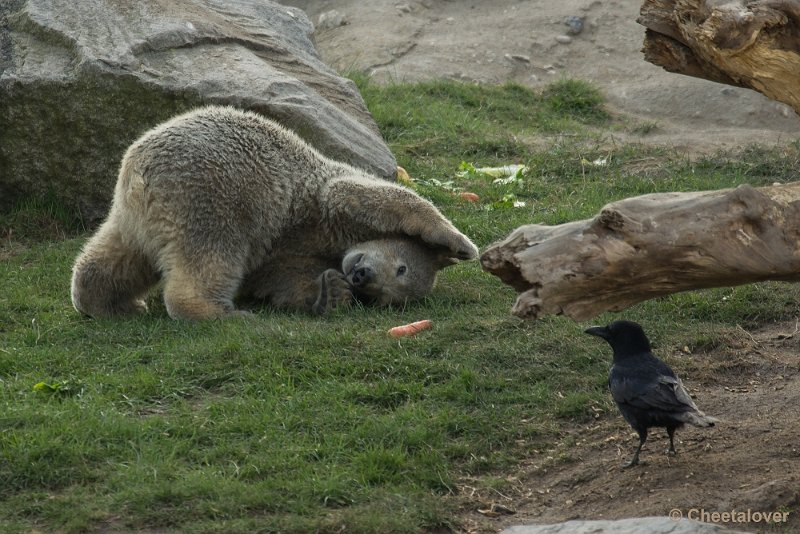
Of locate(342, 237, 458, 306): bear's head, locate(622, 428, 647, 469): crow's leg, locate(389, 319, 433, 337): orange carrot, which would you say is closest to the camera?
locate(622, 428, 647, 469): crow's leg

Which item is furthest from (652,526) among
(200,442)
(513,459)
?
(200,442)

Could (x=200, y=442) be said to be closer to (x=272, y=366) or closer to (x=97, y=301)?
(x=272, y=366)

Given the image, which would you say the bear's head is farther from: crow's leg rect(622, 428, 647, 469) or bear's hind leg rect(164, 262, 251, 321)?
crow's leg rect(622, 428, 647, 469)

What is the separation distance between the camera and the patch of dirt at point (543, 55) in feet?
41.3

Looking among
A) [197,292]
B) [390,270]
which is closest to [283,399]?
[197,292]

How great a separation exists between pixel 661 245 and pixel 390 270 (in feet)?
10.2

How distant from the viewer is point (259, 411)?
5.85m

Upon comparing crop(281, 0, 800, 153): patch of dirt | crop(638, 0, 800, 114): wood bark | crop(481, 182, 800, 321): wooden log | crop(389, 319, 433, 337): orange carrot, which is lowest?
crop(281, 0, 800, 153): patch of dirt

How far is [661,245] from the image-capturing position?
4.71 m

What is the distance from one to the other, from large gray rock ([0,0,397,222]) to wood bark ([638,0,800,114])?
12.5 ft

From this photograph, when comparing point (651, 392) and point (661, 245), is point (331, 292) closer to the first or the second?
point (651, 392)

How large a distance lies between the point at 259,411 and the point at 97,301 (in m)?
2.14

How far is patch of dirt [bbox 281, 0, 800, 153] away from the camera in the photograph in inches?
496

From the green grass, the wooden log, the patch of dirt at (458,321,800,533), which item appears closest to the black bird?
the patch of dirt at (458,321,800,533)
